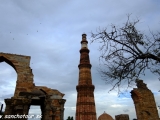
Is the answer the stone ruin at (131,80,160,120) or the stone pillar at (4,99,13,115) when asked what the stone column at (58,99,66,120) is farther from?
the stone ruin at (131,80,160,120)

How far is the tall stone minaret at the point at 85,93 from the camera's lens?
16.1 metres

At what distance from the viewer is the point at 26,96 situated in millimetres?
7727

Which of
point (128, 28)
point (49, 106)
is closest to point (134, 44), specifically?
point (128, 28)

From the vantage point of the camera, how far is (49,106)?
8.62 meters

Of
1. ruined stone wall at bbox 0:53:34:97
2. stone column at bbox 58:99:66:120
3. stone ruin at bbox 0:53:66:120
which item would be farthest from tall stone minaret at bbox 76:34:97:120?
ruined stone wall at bbox 0:53:34:97

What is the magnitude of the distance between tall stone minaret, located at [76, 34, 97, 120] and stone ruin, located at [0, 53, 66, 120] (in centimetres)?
712

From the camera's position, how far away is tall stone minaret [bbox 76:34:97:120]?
1609cm

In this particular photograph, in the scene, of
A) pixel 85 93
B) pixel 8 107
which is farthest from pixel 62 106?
pixel 85 93

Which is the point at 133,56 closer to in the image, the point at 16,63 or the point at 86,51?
the point at 16,63

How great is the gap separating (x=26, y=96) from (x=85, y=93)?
9.79 metres

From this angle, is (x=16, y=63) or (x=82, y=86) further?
(x=82, y=86)

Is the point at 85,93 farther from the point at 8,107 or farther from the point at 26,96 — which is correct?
the point at 8,107

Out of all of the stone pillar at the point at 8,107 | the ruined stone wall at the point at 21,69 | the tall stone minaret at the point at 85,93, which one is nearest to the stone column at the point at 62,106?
the ruined stone wall at the point at 21,69

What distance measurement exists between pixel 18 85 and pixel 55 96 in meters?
2.35
